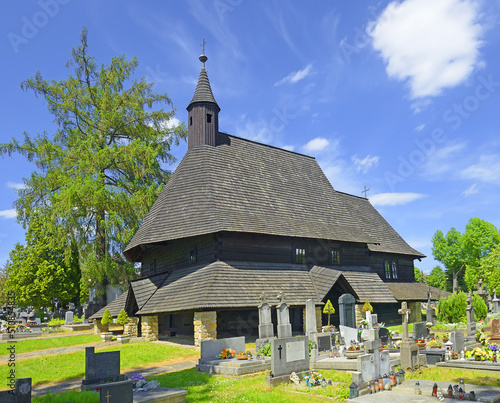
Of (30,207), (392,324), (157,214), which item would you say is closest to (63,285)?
(30,207)

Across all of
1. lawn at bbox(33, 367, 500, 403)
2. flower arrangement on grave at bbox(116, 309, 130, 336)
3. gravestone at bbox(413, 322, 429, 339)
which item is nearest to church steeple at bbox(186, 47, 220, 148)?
flower arrangement on grave at bbox(116, 309, 130, 336)

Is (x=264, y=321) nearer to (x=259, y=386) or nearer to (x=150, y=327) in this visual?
(x=259, y=386)

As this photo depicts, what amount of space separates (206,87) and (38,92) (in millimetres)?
14866

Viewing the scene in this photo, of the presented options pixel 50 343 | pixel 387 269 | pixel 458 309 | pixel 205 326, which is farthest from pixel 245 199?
pixel 458 309

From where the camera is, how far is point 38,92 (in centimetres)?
3319

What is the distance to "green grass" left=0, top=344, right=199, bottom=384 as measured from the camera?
1416cm

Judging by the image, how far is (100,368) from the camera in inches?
416

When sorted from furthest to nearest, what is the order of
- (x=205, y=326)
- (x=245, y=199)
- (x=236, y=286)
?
(x=245, y=199), (x=236, y=286), (x=205, y=326)

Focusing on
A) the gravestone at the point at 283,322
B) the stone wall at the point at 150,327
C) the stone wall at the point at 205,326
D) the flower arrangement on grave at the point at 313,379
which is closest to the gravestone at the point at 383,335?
the gravestone at the point at 283,322

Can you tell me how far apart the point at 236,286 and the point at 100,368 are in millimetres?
10687

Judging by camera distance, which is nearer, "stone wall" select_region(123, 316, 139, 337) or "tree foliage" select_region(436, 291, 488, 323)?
"stone wall" select_region(123, 316, 139, 337)

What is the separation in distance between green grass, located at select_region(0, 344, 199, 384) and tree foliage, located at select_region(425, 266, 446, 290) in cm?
6925

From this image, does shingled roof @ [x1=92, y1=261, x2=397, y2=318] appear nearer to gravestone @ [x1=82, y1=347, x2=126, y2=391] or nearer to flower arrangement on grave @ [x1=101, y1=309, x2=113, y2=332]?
flower arrangement on grave @ [x1=101, y1=309, x2=113, y2=332]

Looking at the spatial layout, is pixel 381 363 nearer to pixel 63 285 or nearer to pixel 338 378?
pixel 338 378
